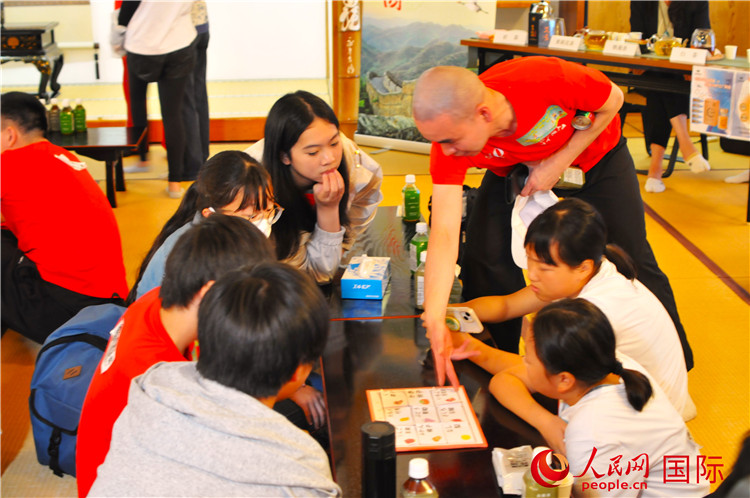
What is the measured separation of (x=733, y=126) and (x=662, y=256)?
2.43ft

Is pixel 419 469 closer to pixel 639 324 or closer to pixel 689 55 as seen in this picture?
pixel 639 324

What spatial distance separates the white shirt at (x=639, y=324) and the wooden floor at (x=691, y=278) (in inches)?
14.8

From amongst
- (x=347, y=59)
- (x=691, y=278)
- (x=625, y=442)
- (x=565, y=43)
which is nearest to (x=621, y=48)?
(x=565, y=43)

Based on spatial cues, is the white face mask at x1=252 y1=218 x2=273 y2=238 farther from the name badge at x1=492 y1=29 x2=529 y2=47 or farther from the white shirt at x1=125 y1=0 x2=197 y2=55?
the name badge at x1=492 y1=29 x2=529 y2=47

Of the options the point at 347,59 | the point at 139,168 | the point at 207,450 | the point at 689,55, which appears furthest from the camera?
the point at 347,59

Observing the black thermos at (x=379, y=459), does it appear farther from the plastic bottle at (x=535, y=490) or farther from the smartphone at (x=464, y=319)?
the smartphone at (x=464, y=319)

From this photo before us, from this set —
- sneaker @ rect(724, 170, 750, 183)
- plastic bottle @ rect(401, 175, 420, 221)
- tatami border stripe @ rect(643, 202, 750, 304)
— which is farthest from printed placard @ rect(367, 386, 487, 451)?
sneaker @ rect(724, 170, 750, 183)

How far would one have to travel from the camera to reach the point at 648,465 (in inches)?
58.2

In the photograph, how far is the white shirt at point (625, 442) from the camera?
1.42m

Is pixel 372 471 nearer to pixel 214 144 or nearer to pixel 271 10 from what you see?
pixel 214 144

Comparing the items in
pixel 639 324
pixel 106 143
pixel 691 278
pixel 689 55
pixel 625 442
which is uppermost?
pixel 689 55

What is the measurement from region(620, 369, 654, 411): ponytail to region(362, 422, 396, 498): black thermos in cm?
55

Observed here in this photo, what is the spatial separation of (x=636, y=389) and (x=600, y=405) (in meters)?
0.08

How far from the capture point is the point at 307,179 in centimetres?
233
